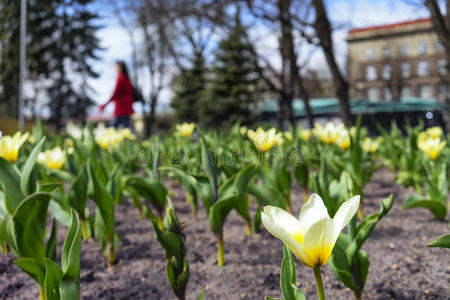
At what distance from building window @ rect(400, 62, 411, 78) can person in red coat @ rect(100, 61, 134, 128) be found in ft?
147

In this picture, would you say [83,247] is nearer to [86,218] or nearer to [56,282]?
[86,218]

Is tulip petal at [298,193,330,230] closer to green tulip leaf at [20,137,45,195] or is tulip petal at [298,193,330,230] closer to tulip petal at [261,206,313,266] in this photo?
tulip petal at [261,206,313,266]

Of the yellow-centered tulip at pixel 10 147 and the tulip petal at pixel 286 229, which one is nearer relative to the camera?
the tulip petal at pixel 286 229

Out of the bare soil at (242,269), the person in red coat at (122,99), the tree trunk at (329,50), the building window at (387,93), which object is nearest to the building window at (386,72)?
the building window at (387,93)

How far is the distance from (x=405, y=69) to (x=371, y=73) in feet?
12.4

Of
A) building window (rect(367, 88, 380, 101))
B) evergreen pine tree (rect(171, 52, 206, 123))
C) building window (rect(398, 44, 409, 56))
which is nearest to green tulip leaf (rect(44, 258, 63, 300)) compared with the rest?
evergreen pine tree (rect(171, 52, 206, 123))

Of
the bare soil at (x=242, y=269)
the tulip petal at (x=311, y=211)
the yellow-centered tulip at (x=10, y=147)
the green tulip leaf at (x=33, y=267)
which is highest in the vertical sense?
the yellow-centered tulip at (x=10, y=147)

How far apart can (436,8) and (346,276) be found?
5.21 metres

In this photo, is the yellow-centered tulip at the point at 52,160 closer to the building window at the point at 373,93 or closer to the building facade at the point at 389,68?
the building facade at the point at 389,68

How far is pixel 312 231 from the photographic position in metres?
0.68

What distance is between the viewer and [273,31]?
11.2m

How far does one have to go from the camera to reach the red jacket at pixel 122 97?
5332 millimetres

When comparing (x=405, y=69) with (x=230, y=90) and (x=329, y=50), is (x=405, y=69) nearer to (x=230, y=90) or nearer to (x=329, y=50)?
(x=230, y=90)

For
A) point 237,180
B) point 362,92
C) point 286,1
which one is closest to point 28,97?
point 286,1
